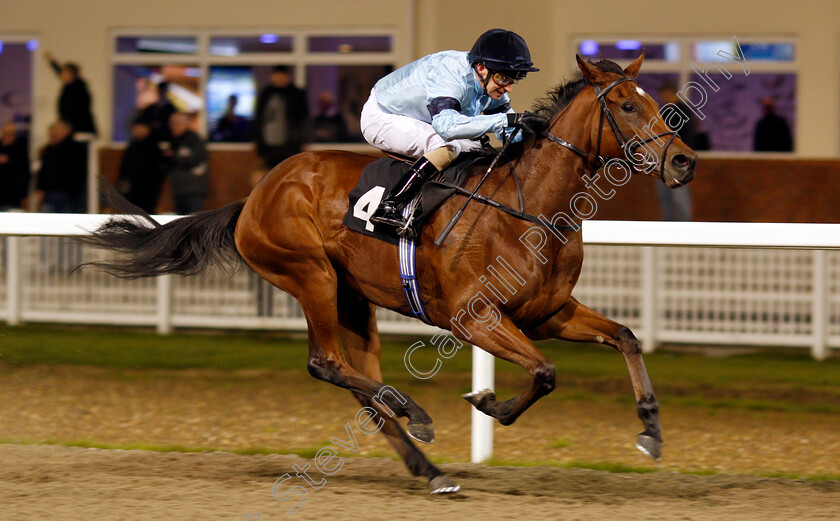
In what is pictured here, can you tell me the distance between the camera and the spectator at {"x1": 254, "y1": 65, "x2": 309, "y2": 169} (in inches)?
352

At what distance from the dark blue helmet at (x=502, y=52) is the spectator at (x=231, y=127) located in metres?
6.40

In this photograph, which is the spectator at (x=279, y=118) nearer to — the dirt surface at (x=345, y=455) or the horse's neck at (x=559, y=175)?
the dirt surface at (x=345, y=455)

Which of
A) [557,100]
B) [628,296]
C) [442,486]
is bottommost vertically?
[442,486]

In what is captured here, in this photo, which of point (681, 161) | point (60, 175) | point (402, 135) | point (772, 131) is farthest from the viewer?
point (772, 131)

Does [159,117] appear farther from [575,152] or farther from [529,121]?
[575,152]

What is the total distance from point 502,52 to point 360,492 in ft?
5.60

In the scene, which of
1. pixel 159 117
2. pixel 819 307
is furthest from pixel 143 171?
pixel 819 307

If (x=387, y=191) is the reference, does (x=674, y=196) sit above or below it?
below

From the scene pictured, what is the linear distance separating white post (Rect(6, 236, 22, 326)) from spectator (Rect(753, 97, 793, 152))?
617 centimetres

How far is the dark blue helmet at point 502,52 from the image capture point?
3943 mm

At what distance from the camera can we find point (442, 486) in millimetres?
4031

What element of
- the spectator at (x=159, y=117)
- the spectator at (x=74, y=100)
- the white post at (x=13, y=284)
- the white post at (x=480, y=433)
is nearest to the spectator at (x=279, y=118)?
the spectator at (x=159, y=117)

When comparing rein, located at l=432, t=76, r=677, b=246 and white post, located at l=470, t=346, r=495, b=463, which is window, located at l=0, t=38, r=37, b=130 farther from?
rein, located at l=432, t=76, r=677, b=246

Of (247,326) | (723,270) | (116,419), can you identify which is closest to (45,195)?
(247,326)
